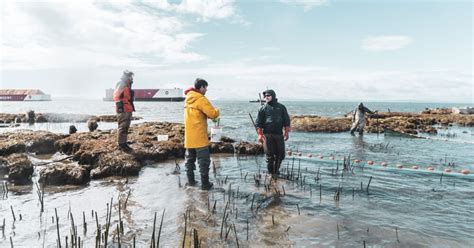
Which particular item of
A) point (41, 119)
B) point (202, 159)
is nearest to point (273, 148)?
point (202, 159)

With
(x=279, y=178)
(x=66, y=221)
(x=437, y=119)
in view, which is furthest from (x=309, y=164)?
(x=437, y=119)

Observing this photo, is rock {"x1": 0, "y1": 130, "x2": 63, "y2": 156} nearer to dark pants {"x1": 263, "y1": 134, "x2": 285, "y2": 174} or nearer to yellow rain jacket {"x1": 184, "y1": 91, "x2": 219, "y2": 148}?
yellow rain jacket {"x1": 184, "y1": 91, "x2": 219, "y2": 148}

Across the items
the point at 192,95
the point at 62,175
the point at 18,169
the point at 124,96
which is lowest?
the point at 62,175

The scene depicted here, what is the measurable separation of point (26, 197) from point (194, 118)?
4313 millimetres

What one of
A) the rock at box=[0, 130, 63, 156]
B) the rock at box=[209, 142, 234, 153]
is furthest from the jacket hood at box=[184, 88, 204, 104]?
the rock at box=[0, 130, 63, 156]

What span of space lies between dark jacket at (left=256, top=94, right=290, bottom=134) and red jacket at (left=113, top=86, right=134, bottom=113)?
14.9 feet

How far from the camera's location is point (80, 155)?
11.2 m

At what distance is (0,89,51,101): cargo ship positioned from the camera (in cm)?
16769

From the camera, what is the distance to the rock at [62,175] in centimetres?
852

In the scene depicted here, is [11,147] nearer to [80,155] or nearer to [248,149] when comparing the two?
[80,155]

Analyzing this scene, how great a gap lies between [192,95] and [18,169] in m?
5.38

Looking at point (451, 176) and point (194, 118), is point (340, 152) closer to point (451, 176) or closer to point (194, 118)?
point (451, 176)

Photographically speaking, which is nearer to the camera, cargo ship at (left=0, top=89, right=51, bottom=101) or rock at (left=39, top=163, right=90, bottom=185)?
rock at (left=39, top=163, right=90, bottom=185)

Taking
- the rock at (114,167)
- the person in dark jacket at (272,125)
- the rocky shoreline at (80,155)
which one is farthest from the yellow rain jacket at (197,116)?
the rocky shoreline at (80,155)
